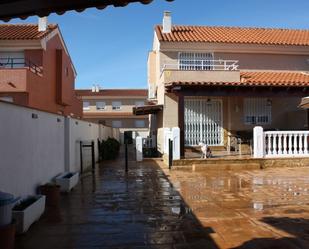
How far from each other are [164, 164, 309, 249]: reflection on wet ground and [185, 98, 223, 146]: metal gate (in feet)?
20.4

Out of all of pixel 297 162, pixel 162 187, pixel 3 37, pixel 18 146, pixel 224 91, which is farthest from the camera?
pixel 3 37

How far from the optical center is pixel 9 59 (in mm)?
23859

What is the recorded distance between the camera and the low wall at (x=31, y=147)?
23.8 ft

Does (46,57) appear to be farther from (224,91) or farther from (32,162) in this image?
(32,162)

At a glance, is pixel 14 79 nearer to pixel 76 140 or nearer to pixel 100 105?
pixel 76 140

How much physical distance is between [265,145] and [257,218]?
1012cm

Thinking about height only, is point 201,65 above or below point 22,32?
below

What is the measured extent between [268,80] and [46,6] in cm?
1863

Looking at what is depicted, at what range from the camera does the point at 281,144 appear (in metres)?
18.1

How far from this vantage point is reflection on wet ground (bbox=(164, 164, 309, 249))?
21.7ft

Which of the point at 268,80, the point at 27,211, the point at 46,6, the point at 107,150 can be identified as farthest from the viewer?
the point at 107,150

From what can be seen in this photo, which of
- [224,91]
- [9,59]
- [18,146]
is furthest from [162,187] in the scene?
[9,59]

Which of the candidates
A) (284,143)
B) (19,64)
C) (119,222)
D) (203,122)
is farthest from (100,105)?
(119,222)

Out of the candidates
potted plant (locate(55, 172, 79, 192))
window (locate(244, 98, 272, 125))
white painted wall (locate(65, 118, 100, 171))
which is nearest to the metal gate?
window (locate(244, 98, 272, 125))
